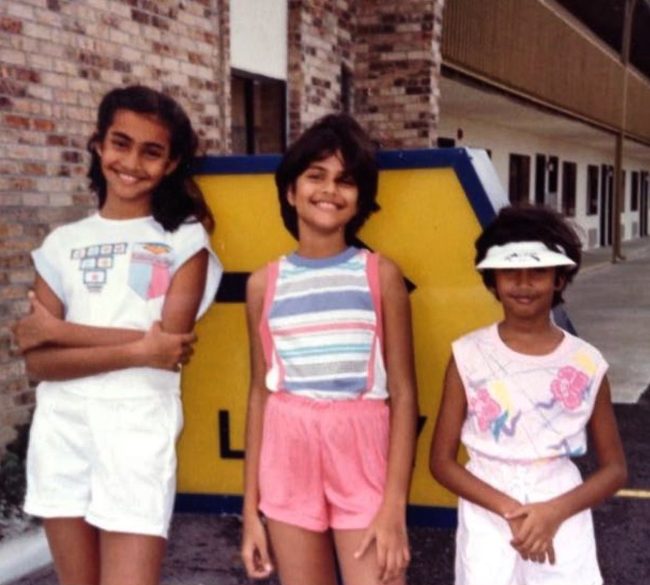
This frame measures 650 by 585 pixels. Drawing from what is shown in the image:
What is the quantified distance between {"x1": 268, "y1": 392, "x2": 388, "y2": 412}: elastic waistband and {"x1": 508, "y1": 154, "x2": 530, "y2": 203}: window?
1916 cm

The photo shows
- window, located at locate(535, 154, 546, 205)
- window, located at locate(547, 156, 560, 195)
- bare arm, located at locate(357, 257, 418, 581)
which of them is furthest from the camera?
window, located at locate(547, 156, 560, 195)

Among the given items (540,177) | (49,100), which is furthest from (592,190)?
(49,100)

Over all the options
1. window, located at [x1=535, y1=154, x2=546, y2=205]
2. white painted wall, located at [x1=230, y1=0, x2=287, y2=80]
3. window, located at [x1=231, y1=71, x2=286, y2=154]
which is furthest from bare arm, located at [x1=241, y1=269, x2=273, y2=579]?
window, located at [x1=535, y1=154, x2=546, y2=205]

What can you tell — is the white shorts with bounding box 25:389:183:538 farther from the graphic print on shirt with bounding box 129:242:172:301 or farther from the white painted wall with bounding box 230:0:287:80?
the white painted wall with bounding box 230:0:287:80

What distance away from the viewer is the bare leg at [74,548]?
2.46 m

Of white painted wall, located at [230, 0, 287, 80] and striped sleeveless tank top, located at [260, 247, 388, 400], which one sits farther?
white painted wall, located at [230, 0, 287, 80]

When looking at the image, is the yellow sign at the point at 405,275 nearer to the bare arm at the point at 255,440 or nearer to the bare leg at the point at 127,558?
the bare arm at the point at 255,440

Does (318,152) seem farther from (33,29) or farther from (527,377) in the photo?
(33,29)

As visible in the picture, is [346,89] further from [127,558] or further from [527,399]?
[127,558]

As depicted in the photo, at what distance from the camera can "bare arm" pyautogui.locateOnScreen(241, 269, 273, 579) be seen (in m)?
2.41

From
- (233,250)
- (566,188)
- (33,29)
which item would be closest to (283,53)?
(33,29)

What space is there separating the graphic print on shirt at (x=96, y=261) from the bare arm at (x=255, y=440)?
0.34 m

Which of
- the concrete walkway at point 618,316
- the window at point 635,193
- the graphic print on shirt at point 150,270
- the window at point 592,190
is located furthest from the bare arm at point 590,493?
the window at point 635,193

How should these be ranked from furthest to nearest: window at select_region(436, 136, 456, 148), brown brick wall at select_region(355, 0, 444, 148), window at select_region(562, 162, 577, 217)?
window at select_region(562, 162, 577, 217), window at select_region(436, 136, 456, 148), brown brick wall at select_region(355, 0, 444, 148)
